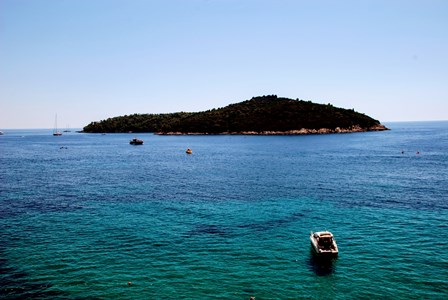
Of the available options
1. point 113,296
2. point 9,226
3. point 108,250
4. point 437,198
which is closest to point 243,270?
point 113,296

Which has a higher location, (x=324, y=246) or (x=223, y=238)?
(x=324, y=246)

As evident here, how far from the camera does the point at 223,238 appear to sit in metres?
47.3

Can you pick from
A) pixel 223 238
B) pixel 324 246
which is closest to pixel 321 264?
pixel 324 246

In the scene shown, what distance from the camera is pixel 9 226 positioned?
5303 centimetres

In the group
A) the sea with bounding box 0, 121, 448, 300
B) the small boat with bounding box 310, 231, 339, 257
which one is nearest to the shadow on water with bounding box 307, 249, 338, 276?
the sea with bounding box 0, 121, 448, 300

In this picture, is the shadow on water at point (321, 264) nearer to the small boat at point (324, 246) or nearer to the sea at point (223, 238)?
the sea at point (223, 238)

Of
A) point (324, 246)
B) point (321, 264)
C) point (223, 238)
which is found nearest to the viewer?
point (321, 264)

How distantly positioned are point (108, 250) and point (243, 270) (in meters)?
18.0

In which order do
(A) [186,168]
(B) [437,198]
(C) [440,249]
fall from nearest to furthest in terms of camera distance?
(C) [440,249] → (B) [437,198] → (A) [186,168]

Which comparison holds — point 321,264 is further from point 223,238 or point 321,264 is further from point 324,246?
point 223,238

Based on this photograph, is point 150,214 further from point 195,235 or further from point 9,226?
A: point 9,226

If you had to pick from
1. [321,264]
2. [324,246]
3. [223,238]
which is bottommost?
[321,264]

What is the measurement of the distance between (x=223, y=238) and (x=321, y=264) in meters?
13.9

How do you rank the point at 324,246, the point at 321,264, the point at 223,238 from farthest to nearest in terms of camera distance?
the point at 223,238
the point at 324,246
the point at 321,264
